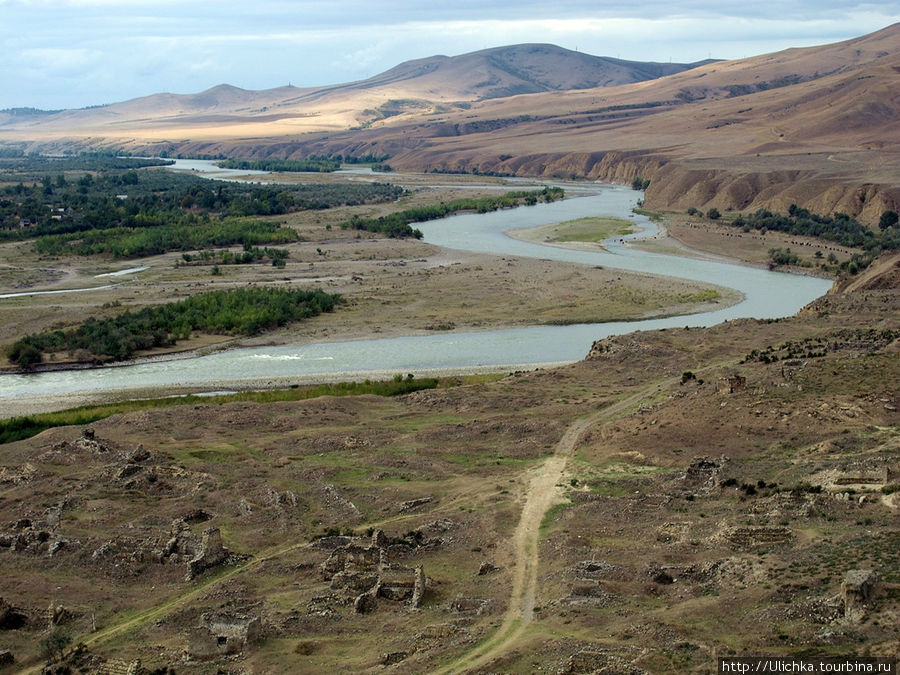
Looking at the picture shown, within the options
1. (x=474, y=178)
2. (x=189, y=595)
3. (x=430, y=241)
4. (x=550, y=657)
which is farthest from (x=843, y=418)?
(x=474, y=178)

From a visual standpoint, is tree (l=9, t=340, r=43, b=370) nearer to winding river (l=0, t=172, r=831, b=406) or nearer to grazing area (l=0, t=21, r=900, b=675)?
grazing area (l=0, t=21, r=900, b=675)

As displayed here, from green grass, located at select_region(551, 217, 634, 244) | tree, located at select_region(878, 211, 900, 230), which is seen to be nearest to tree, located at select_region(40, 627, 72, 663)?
green grass, located at select_region(551, 217, 634, 244)

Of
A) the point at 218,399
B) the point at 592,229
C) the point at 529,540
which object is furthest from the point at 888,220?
the point at 529,540

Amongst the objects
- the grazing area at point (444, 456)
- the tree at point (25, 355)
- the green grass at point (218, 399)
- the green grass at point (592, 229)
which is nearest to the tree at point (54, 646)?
the grazing area at point (444, 456)

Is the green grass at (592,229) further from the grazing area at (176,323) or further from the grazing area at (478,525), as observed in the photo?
the grazing area at (478,525)

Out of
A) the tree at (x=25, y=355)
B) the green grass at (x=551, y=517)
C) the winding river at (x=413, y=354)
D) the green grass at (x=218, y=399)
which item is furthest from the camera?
the tree at (x=25, y=355)

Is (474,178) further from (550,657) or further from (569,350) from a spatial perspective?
(550,657)
